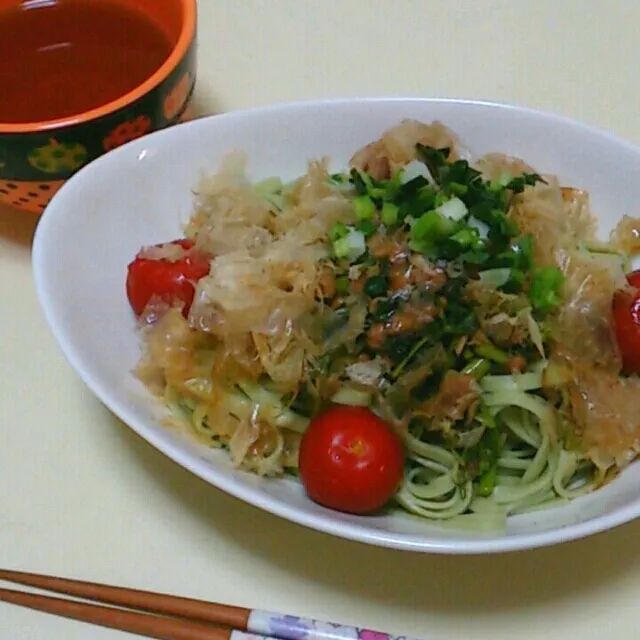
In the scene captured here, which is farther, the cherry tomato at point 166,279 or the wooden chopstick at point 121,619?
the cherry tomato at point 166,279

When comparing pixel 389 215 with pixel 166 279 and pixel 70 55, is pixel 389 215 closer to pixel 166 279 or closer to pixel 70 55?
pixel 166 279

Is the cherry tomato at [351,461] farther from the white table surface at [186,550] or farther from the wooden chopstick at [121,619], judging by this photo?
the wooden chopstick at [121,619]

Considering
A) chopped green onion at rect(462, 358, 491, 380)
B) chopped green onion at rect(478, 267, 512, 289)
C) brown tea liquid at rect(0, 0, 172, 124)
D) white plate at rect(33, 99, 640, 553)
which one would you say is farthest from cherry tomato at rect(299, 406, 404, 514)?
brown tea liquid at rect(0, 0, 172, 124)

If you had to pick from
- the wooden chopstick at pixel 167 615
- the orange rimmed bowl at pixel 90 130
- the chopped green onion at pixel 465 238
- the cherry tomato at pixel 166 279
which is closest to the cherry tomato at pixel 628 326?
the chopped green onion at pixel 465 238

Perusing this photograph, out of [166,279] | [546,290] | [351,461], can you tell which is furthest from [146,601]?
[546,290]

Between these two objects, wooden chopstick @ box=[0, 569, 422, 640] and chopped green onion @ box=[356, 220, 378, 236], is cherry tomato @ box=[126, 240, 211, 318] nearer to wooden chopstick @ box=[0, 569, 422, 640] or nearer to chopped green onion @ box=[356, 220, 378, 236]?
chopped green onion @ box=[356, 220, 378, 236]

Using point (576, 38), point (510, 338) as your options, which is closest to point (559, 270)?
point (510, 338)
